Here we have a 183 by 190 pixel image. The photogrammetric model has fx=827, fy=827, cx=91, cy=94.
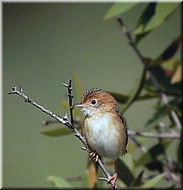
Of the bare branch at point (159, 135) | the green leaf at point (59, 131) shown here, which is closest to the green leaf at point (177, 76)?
the bare branch at point (159, 135)

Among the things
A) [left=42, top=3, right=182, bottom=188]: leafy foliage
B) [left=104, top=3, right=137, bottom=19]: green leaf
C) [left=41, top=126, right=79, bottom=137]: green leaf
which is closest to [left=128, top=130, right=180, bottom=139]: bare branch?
[left=42, top=3, right=182, bottom=188]: leafy foliage

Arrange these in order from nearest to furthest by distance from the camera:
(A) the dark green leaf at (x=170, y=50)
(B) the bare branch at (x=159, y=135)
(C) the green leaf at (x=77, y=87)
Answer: (C) the green leaf at (x=77, y=87) → (B) the bare branch at (x=159, y=135) → (A) the dark green leaf at (x=170, y=50)

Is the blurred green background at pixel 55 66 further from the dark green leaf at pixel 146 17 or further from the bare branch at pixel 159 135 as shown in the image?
the dark green leaf at pixel 146 17

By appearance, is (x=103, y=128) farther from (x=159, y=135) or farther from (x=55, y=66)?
(x=55, y=66)

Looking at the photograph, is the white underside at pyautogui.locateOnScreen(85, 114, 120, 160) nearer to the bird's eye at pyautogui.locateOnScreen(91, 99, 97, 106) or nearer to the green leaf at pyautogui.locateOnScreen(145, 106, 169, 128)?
the bird's eye at pyautogui.locateOnScreen(91, 99, 97, 106)

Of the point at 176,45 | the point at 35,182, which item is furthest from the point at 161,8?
the point at 35,182

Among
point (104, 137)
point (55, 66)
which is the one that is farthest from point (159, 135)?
point (55, 66)
